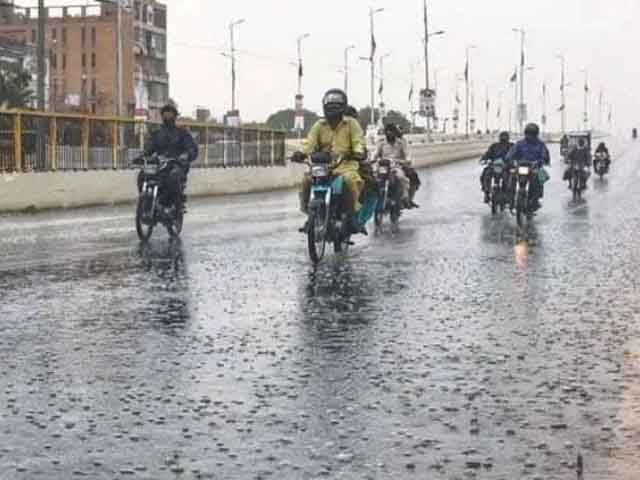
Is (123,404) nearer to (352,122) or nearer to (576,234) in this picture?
(352,122)

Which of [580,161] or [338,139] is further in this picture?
[580,161]

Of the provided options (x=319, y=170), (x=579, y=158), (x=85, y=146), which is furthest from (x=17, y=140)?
(x=579, y=158)

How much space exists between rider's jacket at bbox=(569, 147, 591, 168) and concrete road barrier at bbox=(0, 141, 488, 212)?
28.6 feet

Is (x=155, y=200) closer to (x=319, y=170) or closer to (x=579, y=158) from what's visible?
(x=319, y=170)

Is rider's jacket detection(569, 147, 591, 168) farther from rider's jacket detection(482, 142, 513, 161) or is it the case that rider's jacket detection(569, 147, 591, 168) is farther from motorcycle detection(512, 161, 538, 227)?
motorcycle detection(512, 161, 538, 227)

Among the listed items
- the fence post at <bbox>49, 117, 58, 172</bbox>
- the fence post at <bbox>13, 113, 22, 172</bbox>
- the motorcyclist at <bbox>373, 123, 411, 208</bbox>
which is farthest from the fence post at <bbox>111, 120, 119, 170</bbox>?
the motorcyclist at <bbox>373, 123, 411, 208</bbox>

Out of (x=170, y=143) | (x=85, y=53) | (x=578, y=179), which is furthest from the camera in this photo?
(x=85, y=53)

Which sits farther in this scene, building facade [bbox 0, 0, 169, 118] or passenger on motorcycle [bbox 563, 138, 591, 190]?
building facade [bbox 0, 0, 169, 118]

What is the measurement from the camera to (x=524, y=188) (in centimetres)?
2111

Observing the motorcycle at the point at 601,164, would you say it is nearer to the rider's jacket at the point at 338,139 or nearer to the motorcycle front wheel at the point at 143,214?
the motorcycle front wheel at the point at 143,214

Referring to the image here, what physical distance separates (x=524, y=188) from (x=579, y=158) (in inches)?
524

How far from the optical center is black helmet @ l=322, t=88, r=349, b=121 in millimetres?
13680

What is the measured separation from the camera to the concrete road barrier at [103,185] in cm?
2448

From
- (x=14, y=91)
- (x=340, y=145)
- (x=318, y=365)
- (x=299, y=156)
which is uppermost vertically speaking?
(x=14, y=91)
